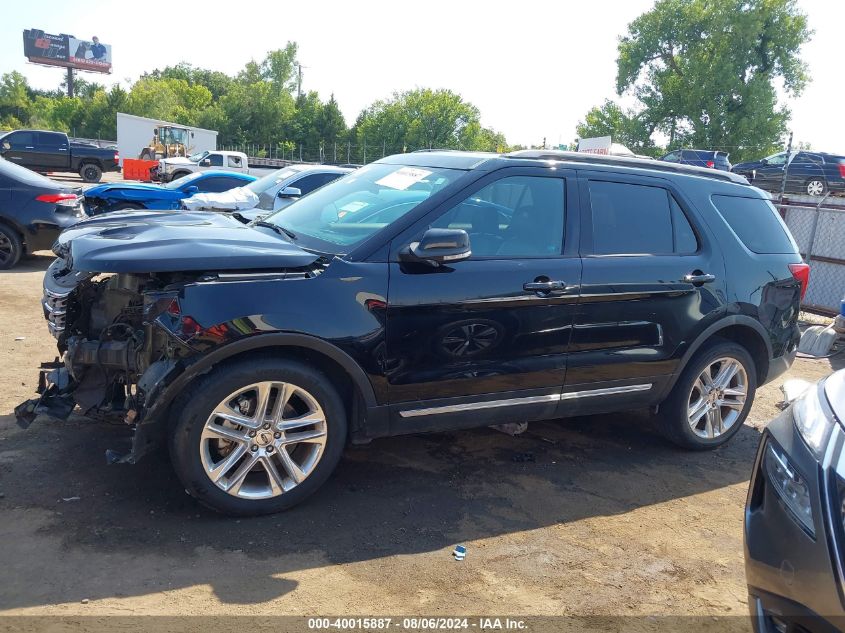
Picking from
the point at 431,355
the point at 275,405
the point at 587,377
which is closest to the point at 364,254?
the point at 431,355

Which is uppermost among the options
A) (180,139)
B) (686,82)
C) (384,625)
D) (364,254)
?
(686,82)

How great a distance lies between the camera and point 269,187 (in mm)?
Result: 11367

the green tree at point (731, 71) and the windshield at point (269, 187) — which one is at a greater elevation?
the green tree at point (731, 71)

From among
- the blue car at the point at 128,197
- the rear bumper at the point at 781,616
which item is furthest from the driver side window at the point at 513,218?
the blue car at the point at 128,197

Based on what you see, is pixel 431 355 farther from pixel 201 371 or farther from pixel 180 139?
pixel 180 139

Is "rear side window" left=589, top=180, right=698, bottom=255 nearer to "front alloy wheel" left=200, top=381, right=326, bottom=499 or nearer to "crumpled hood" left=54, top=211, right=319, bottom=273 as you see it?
"crumpled hood" left=54, top=211, right=319, bottom=273

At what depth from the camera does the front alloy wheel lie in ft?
11.6

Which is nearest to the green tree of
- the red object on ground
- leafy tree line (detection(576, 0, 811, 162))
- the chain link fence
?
leafy tree line (detection(576, 0, 811, 162))

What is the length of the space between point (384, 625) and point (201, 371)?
4.71 feet

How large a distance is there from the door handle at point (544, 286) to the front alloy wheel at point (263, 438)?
1.36m

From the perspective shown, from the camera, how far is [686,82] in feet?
160

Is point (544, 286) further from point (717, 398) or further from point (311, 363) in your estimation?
point (717, 398)

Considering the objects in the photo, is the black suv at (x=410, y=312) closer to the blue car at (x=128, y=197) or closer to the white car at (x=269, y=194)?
the white car at (x=269, y=194)

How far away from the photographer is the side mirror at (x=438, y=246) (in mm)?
3715
